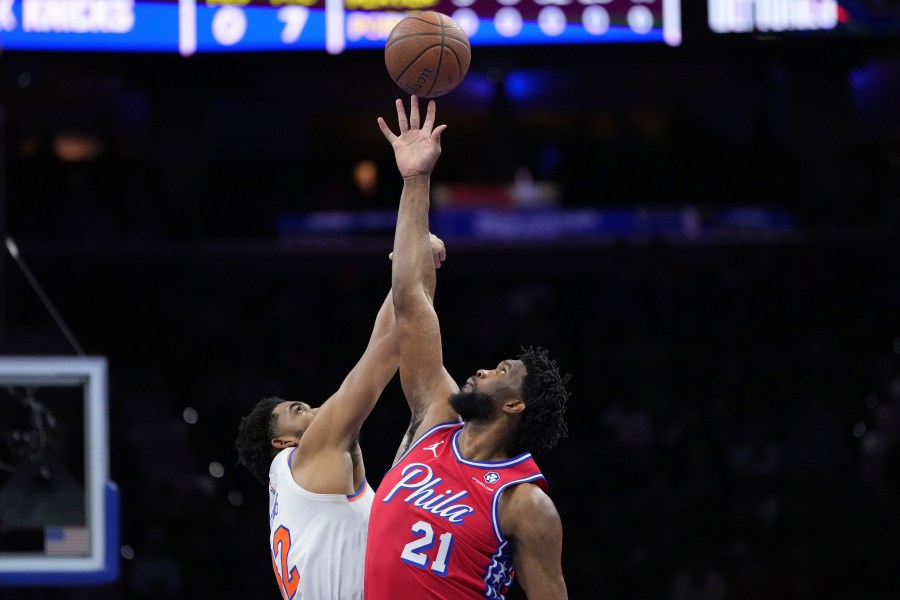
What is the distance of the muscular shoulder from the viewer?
391 cm

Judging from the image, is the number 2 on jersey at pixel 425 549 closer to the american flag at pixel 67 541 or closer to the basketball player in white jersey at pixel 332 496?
the basketball player in white jersey at pixel 332 496

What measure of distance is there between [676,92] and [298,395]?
20.1ft

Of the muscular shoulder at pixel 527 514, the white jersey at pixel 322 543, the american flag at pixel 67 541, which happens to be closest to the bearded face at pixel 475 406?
the muscular shoulder at pixel 527 514

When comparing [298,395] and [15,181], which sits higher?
[15,181]

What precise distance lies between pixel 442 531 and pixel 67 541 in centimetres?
371

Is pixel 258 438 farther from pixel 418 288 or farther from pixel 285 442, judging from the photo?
pixel 418 288

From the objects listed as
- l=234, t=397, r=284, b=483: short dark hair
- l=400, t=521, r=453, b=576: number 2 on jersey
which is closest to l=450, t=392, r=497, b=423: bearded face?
l=400, t=521, r=453, b=576: number 2 on jersey

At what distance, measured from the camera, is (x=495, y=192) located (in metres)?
11.7

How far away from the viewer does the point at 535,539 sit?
3916 mm

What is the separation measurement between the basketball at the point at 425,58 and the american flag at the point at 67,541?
3579 millimetres

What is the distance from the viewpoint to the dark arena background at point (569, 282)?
959cm

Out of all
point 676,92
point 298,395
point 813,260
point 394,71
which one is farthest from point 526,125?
point 394,71

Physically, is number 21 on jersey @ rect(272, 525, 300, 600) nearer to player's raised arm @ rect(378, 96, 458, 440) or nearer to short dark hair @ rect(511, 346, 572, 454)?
player's raised arm @ rect(378, 96, 458, 440)

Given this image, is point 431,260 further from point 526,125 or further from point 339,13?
point 526,125
